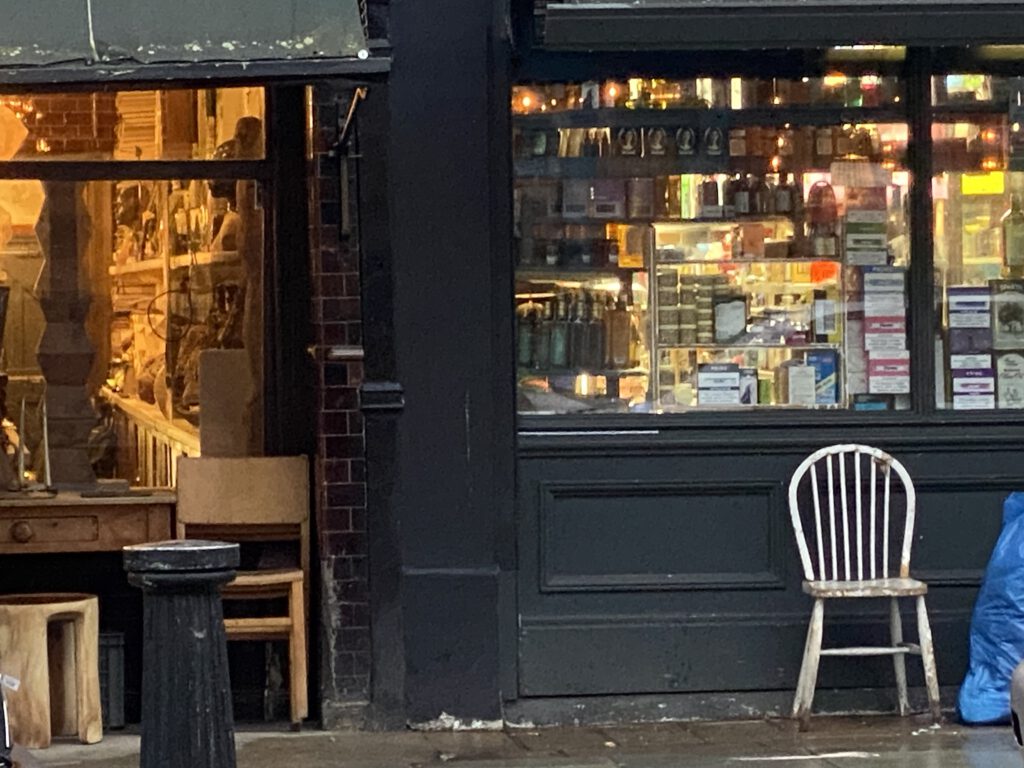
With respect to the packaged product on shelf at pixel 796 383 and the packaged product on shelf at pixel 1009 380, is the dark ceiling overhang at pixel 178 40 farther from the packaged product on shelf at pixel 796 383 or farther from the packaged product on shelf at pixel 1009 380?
the packaged product on shelf at pixel 1009 380

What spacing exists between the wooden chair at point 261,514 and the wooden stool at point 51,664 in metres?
0.59

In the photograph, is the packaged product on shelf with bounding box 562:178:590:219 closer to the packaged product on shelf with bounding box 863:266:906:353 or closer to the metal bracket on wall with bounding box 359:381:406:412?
the metal bracket on wall with bounding box 359:381:406:412

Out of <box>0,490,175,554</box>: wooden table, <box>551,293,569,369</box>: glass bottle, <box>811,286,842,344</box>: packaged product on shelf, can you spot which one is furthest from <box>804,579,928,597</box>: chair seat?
<box>0,490,175,554</box>: wooden table

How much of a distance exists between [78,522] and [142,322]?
0.95 metres

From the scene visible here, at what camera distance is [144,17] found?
6.71 metres

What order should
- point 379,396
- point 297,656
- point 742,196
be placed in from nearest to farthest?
point 379,396
point 297,656
point 742,196

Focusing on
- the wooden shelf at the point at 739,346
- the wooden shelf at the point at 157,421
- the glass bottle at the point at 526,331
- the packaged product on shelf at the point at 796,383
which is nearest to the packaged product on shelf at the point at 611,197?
the glass bottle at the point at 526,331

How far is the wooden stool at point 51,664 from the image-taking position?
7609 millimetres

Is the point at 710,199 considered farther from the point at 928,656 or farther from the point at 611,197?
the point at 928,656

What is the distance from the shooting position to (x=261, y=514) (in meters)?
8.18

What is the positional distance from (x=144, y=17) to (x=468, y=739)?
321cm

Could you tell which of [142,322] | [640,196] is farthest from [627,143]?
[142,322]

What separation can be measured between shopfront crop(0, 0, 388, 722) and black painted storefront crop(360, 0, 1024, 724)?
17.5 inches

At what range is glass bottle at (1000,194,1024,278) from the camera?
27.7 ft
